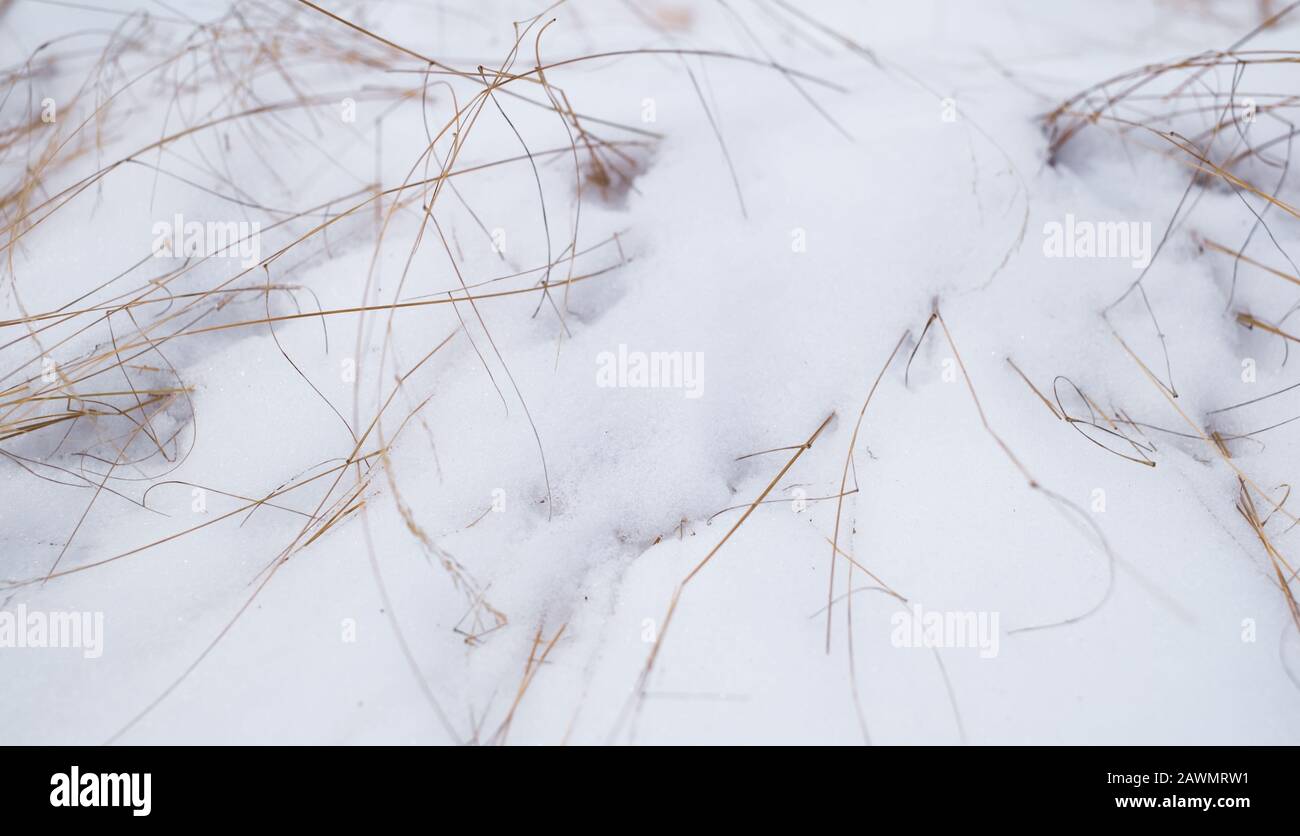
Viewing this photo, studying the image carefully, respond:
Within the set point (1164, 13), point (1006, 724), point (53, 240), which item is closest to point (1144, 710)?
point (1006, 724)

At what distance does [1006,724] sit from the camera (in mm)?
759

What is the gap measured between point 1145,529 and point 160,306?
1.40 meters

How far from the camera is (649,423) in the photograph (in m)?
0.96

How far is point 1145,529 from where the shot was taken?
2.87 feet

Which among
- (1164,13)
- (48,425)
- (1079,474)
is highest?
(1164,13)

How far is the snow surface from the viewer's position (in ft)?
2.59

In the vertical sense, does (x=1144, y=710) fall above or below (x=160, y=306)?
below

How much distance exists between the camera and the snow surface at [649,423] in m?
0.79

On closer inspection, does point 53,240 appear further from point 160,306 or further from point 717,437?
point 717,437

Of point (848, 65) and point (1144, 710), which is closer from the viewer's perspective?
point (1144, 710)
